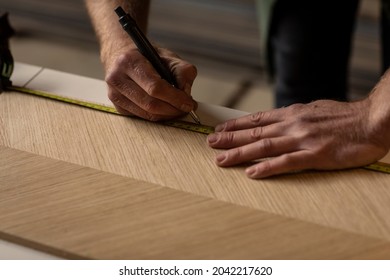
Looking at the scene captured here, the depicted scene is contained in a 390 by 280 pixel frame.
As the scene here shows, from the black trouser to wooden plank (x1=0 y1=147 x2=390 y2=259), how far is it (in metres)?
1.16

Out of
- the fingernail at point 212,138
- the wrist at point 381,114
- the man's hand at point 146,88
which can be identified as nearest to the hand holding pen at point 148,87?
the man's hand at point 146,88

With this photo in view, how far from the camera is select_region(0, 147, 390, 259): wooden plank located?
2.86 feet

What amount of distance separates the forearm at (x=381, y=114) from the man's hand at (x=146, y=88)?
431 mm

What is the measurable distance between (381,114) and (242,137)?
32 centimetres

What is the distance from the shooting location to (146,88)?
115 centimetres

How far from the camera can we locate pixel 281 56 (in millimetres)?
1987

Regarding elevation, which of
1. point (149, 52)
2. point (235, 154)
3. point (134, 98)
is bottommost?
point (235, 154)

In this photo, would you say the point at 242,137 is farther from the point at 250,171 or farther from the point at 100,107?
the point at 100,107

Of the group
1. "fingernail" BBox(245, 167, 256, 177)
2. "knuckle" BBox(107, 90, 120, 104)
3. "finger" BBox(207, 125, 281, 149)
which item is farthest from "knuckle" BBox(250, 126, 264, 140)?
"knuckle" BBox(107, 90, 120, 104)

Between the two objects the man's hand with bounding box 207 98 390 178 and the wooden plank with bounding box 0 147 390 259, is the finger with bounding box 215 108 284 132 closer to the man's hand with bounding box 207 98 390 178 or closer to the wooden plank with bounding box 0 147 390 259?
the man's hand with bounding box 207 98 390 178

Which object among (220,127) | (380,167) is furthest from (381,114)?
(220,127)
